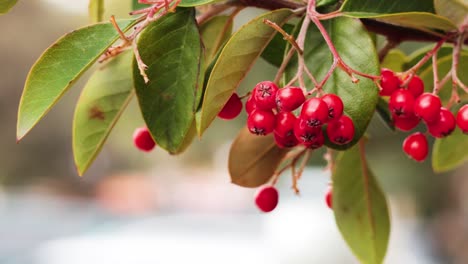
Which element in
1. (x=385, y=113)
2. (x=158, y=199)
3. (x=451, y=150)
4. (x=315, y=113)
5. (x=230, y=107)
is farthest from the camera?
(x=158, y=199)

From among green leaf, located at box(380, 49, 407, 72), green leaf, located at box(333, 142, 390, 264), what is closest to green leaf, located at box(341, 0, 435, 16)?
green leaf, located at box(380, 49, 407, 72)

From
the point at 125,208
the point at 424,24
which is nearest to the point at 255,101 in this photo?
the point at 424,24

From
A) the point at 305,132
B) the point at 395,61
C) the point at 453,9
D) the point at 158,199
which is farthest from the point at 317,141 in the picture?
the point at 158,199

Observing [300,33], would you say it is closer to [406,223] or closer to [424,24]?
[424,24]

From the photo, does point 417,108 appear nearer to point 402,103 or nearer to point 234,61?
point 402,103

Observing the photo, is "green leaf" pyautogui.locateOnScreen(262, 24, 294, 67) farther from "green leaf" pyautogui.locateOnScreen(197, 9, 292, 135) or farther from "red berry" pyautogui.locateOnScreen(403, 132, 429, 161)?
"red berry" pyautogui.locateOnScreen(403, 132, 429, 161)

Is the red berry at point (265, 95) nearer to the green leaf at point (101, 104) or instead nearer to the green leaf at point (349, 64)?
the green leaf at point (349, 64)
